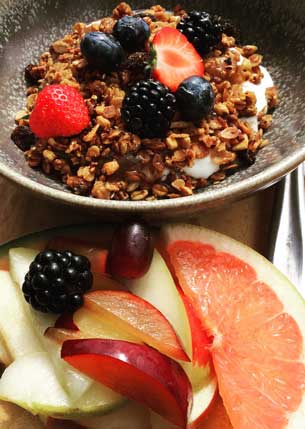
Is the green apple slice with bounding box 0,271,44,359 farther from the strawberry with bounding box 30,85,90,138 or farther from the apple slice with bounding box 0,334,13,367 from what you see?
the strawberry with bounding box 30,85,90,138

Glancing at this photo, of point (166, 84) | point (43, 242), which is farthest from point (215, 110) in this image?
point (43, 242)

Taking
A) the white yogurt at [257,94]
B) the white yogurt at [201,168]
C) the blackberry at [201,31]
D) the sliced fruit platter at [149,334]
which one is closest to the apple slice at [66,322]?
the sliced fruit platter at [149,334]

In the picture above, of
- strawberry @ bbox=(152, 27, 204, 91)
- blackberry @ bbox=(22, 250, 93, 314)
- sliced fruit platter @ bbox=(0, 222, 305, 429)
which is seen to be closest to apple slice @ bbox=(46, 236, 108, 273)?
sliced fruit platter @ bbox=(0, 222, 305, 429)

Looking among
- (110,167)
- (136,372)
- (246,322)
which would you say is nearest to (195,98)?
(110,167)

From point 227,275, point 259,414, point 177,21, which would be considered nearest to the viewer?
point 259,414

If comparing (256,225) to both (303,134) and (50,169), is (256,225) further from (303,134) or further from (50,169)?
(50,169)

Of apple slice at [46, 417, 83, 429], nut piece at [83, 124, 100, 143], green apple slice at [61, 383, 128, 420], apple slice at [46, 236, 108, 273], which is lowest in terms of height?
apple slice at [46, 417, 83, 429]
